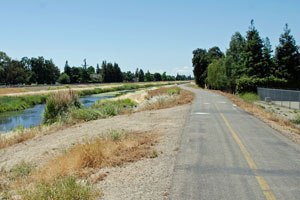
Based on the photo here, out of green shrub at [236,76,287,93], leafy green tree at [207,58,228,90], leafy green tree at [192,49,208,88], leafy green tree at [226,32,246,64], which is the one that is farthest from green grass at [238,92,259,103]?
leafy green tree at [192,49,208,88]

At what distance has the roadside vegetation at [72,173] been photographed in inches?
204

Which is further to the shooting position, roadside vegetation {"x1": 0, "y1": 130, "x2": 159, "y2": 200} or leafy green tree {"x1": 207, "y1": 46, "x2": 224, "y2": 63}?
leafy green tree {"x1": 207, "y1": 46, "x2": 224, "y2": 63}

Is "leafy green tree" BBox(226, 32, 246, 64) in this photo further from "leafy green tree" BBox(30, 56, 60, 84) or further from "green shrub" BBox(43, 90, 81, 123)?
"leafy green tree" BBox(30, 56, 60, 84)

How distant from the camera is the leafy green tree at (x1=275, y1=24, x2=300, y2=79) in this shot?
44344mm

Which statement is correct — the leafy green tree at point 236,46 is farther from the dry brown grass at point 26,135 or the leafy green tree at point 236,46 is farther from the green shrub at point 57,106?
the dry brown grass at point 26,135

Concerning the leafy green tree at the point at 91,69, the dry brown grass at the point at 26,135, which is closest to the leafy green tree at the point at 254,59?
the dry brown grass at the point at 26,135

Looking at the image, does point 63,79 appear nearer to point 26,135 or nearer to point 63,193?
point 26,135

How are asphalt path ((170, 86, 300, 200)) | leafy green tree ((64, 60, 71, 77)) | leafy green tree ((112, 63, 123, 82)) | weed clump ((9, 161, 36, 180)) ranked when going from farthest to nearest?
leafy green tree ((112, 63, 123, 82)) < leafy green tree ((64, 60, 71, 77)) < weed clump ((9, 161, 36, 180)) < asphalt path ((170, 86, 300, 200))

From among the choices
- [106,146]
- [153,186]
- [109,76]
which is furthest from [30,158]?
[109,76]

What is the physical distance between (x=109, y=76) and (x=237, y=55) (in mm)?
97132

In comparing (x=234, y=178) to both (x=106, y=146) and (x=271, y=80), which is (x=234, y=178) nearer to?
(x=106, y=146)

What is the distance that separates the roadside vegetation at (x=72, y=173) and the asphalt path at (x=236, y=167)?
1605mm

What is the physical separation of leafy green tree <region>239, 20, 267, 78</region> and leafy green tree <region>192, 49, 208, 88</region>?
31.4 metres

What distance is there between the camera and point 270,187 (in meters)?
5.55
